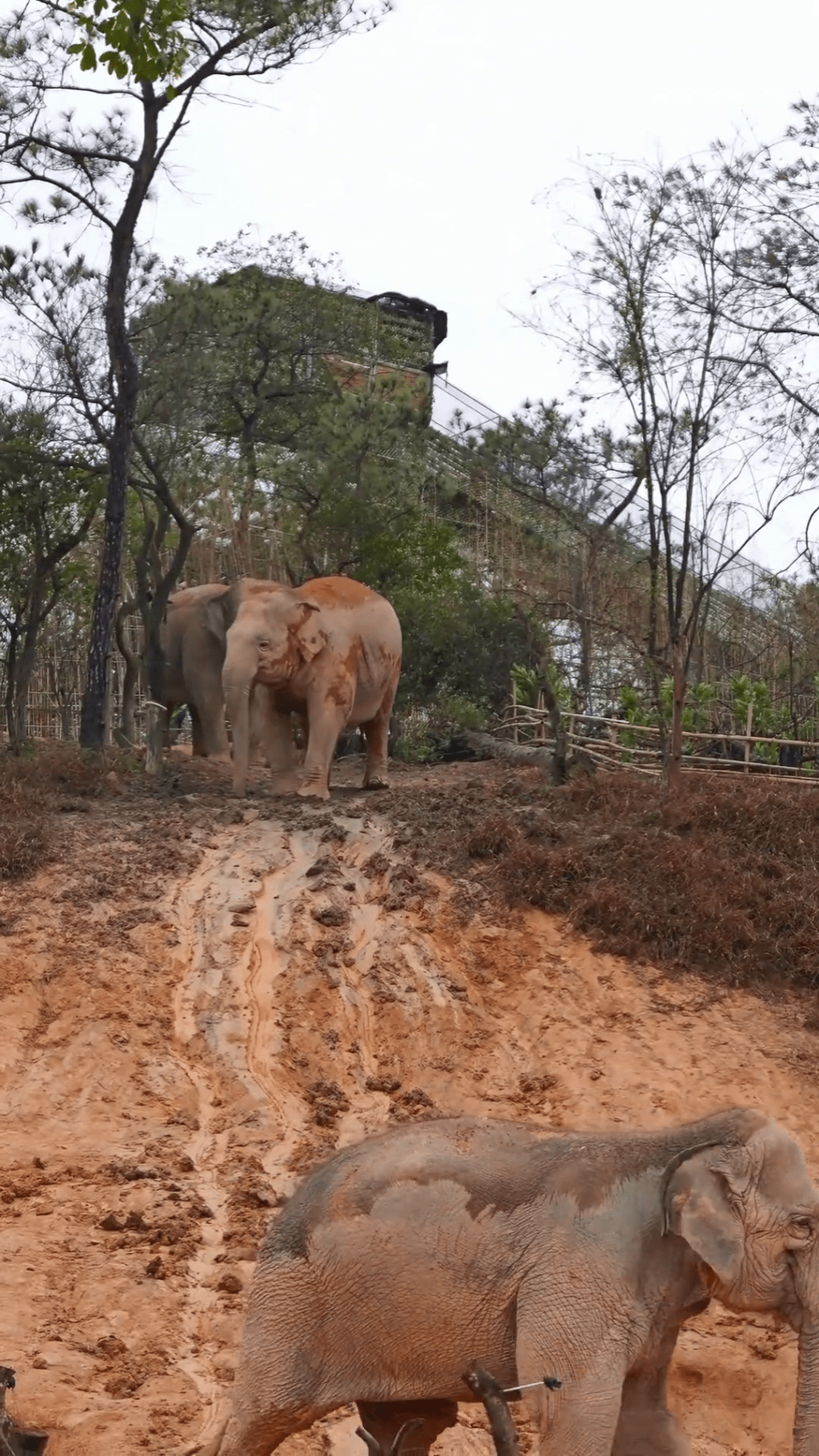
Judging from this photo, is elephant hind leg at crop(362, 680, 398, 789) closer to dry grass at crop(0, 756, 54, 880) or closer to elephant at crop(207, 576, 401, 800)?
elephant at crop(207, 576, 401, 800)

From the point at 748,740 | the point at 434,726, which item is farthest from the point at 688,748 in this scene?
the point at 434,726

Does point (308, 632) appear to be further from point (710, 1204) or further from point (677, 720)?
point (710, 1204)

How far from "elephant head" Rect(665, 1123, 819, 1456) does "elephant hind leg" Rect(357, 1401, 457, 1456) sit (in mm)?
1110

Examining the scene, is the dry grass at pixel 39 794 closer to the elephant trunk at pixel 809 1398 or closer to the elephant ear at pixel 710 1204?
the elephant ear at pixel 710 1204

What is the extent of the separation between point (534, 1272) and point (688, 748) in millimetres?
14613

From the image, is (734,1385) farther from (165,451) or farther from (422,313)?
(422,313)

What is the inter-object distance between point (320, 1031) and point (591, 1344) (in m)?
5.76

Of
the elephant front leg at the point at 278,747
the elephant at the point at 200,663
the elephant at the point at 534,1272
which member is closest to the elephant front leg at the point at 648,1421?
the elephant at the point at 534,1272

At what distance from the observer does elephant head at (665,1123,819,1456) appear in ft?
15.9

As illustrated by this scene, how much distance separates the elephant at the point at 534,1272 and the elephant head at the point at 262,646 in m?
9.38

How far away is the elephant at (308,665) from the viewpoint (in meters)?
14.6

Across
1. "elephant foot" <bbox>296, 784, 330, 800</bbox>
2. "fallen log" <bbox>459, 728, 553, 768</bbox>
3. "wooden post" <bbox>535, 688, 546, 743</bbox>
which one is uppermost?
"wooden post" <bbox>535, 688, 546, 743</bbox>

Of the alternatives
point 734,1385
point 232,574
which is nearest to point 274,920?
point 734,1385

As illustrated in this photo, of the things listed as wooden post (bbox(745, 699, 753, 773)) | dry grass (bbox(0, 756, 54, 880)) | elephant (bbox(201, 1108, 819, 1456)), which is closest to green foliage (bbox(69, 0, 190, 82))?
elephant (bbox(201, 1108, 819, 1456))
